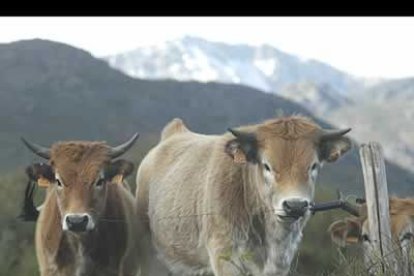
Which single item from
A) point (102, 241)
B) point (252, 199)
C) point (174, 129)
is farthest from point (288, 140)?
point (174, 129)

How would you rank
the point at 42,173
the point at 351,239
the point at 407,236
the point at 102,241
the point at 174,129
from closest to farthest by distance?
1. the point at 42,173
2. the point at 102,241
3. the point at 407,236
4. the point at 351,239
5. the point at 174,129

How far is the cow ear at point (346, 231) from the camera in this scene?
1247 cm

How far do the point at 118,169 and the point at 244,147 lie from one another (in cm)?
176

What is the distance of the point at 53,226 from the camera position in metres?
10.6

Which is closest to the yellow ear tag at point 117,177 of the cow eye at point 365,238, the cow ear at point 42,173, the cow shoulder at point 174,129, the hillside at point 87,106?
the cow ear at point 42,173

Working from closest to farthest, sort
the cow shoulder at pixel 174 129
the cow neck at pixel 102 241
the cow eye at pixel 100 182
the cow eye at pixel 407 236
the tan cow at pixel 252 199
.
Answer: the tan cow at pixel 252 199 → the cow eye at pixel 100 182 → the cow neck at pixel 102 241 → the cow eye at pixel 407 236 → the cow shoulder at pixel 174 129

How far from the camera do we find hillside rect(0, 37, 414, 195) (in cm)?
3941

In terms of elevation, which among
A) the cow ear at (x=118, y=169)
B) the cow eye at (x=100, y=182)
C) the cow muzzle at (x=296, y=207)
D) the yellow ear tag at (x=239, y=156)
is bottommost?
the cow muzzle at (x=296, y=207)

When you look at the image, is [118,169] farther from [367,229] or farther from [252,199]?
[367,229]

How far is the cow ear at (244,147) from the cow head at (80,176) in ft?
5.01

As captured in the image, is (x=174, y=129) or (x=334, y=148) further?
(x=174, y=129)

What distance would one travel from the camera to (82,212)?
978cm

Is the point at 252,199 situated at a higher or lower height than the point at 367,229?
higher

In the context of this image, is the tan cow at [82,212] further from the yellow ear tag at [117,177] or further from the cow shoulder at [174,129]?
the cow shoulder at [174,129]
